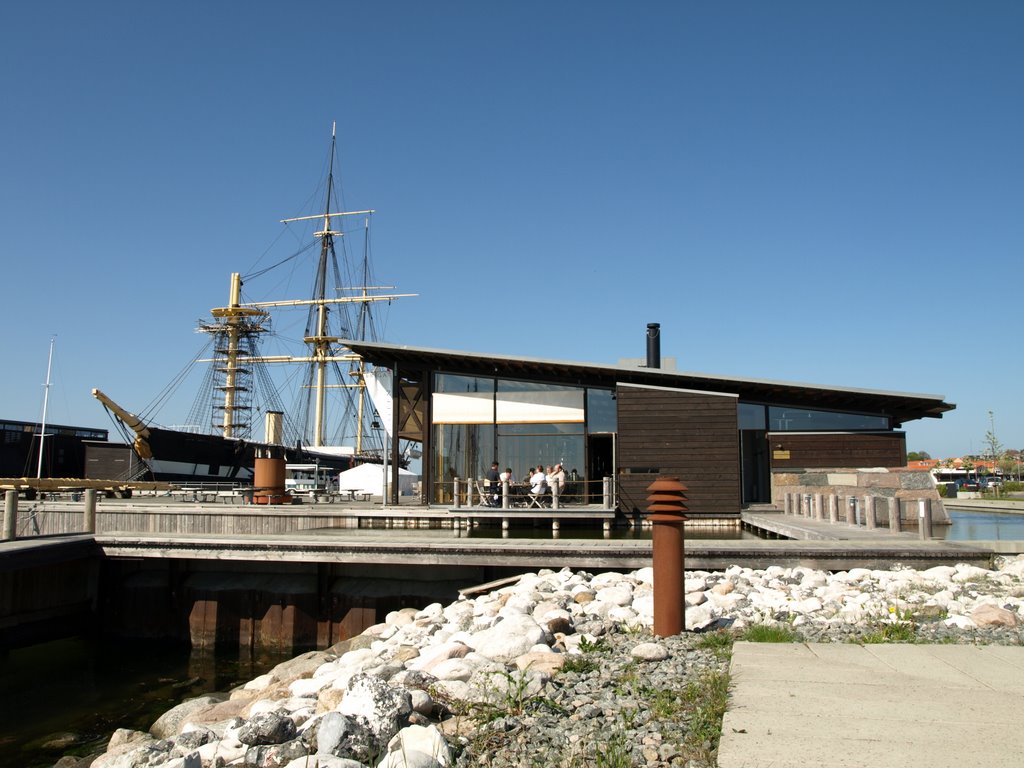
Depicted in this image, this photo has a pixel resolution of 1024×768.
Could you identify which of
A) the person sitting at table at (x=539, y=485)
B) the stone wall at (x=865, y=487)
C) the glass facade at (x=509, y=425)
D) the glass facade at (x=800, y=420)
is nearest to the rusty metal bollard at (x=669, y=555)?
the stone wall at (x=865, y=487)

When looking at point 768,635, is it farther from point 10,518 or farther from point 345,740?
point 10,518

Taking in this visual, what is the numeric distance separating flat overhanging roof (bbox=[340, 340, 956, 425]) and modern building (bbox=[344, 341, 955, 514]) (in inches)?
1.4

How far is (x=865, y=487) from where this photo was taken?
728 inches

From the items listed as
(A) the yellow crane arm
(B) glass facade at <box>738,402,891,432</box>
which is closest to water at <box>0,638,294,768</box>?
(B) glass facade at <box>738,402,891,432</box>

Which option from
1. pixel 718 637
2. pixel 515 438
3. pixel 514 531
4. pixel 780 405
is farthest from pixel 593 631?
pixel 780 405

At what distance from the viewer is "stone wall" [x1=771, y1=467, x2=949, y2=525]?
16812 mm

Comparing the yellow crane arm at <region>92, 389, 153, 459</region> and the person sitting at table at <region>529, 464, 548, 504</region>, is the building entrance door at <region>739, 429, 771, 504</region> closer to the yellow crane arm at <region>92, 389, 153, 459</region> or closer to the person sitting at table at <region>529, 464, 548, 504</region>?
the person sitting at table at <region>529, 464, 548, 504</region>

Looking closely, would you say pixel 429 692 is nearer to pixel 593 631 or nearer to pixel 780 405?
pixel 593 631

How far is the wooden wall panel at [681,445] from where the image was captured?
62.3ft

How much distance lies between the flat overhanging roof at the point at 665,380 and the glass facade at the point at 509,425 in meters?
0.30

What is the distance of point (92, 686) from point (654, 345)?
59.9ft

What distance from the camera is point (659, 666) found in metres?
5.71

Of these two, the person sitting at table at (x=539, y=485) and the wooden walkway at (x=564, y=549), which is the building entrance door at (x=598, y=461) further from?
the wooden walkway at (x=564, y=549)

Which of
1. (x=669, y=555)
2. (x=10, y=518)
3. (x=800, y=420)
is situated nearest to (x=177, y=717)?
(x=669, y=555)
